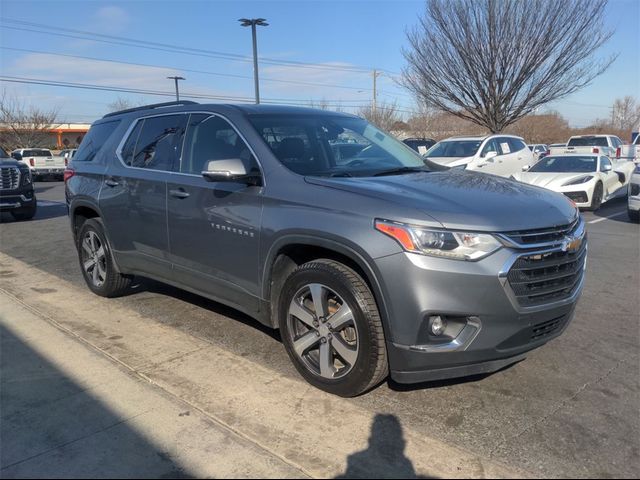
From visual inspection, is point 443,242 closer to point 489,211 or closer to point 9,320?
point 489,211

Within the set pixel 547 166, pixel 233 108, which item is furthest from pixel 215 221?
pixel 547 166

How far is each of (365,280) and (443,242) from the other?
0.52 metres

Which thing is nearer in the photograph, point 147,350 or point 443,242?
point 443,242

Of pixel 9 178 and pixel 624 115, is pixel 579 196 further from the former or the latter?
pixel 624 115

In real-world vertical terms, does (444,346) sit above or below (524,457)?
above

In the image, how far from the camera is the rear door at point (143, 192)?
14.7ft

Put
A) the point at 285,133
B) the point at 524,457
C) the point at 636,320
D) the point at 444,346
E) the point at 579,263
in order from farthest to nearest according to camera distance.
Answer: the point at 636,320
the point at 285,133
the point at 579,263
the point at 444,346
the point at 524,457

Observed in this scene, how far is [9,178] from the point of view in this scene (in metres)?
11.8

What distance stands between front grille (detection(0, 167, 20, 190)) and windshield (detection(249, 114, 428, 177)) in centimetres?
988

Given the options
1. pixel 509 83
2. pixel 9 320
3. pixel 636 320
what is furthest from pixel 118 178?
pixel 509 83

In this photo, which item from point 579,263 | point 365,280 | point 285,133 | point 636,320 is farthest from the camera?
point 636,320

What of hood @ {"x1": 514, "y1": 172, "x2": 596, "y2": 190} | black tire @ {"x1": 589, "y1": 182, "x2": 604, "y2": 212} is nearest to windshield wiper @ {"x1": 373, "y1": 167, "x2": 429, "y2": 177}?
hood @ {"x1": 514, "y1": 172, "x2": 596, "y2": 190}

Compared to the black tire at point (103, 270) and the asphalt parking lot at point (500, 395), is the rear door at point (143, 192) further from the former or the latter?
the asphalt parking lot at point (500, 395)

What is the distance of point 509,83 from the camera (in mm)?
21469
